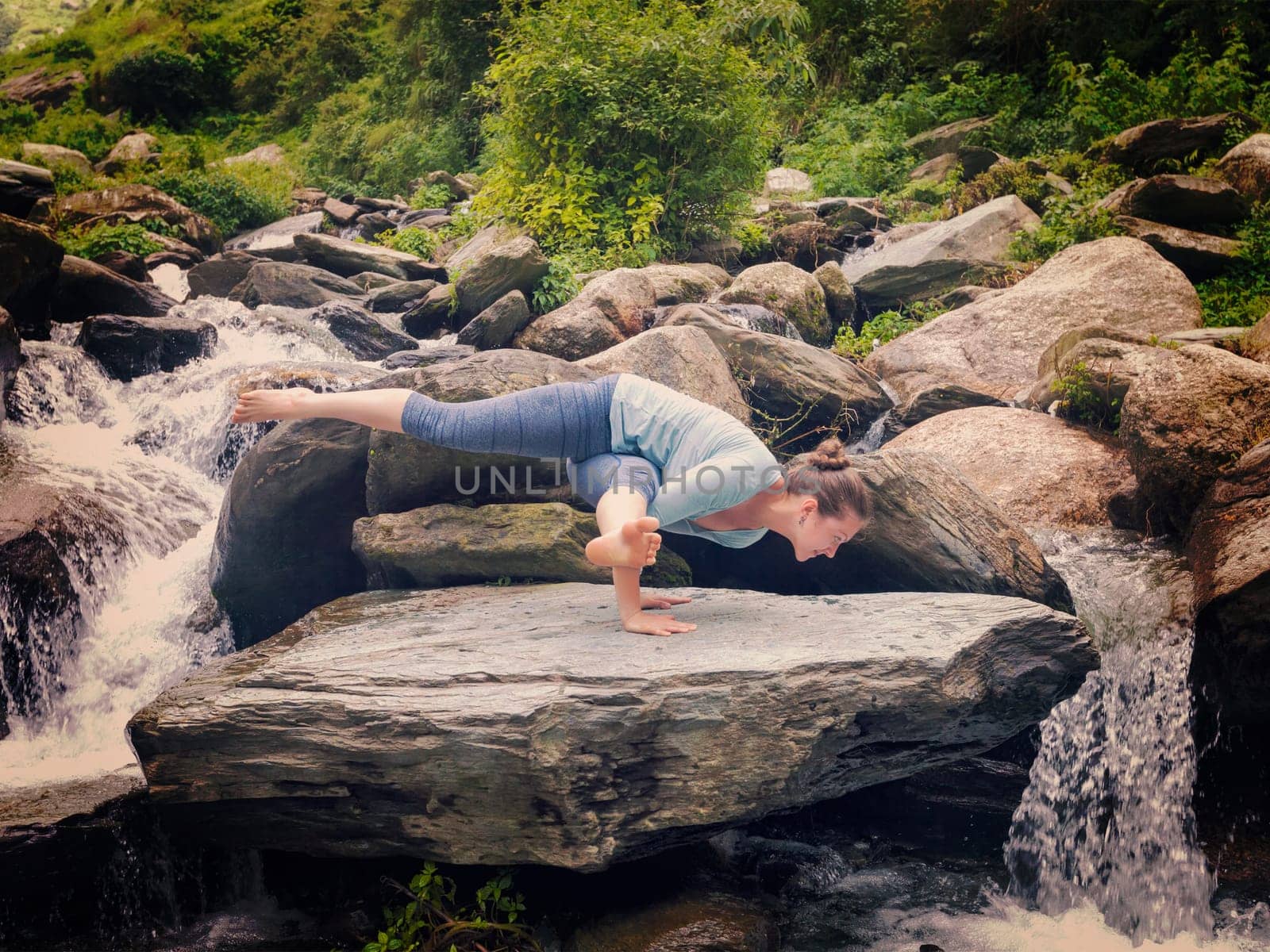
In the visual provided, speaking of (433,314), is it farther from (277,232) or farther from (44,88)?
(44,88)

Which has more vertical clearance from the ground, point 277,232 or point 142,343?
point 277,232

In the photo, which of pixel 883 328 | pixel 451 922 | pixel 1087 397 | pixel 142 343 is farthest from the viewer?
pixel 883 328

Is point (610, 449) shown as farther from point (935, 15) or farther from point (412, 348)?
point (935, 15)

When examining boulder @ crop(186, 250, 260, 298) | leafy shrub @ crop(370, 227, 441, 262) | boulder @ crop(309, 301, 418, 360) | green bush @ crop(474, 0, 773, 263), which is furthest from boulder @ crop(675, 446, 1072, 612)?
leafy shrub @ crop(370, 227, 441, 262)

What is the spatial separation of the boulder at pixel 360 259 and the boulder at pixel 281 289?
4.67ft

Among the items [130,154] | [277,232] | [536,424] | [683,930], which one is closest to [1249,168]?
[536,424]

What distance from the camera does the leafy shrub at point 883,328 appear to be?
923 centimetres

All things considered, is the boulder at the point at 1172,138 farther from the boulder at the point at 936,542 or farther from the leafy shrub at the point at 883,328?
the boulder at the point at 936,542

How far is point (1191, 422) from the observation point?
17.1 ft

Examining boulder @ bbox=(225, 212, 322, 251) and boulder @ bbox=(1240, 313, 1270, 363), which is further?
boulder @ bbox=(225, 212, 322, 251)

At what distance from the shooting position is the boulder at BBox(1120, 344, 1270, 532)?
5.11 metres

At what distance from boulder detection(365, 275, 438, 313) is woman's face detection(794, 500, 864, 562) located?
7.54 meters

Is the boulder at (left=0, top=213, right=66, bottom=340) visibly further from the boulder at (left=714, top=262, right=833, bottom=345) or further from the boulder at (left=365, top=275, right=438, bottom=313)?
the boulder at (left=714, top=262, right=833, bottom=345)

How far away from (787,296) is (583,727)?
6709mm
